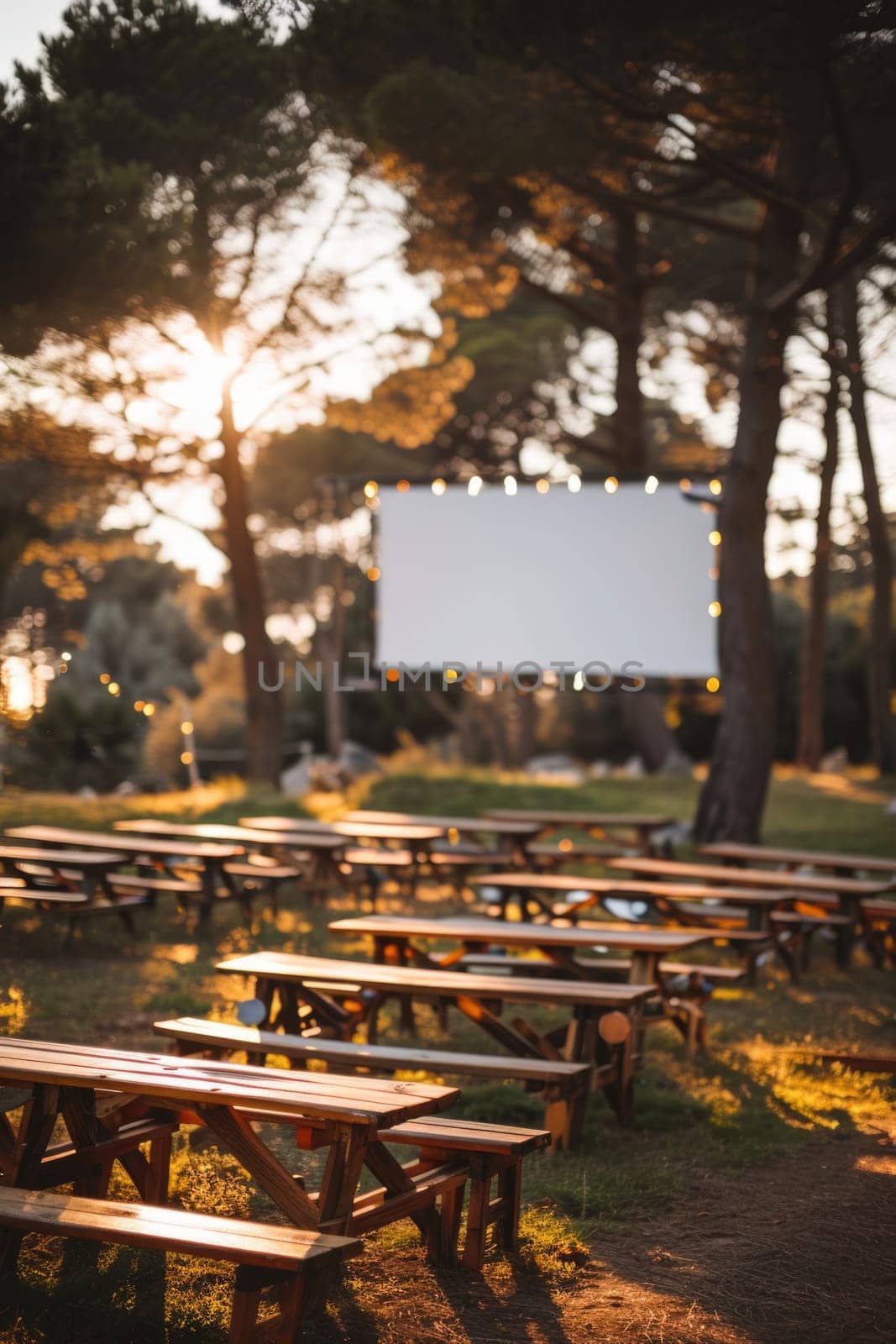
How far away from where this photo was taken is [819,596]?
17.2 m

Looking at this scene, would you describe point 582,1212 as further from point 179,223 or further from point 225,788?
point 225,788

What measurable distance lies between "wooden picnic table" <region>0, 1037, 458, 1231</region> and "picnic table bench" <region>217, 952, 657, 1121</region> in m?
1.04

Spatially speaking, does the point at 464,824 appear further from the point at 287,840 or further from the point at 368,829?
the point at 287,840

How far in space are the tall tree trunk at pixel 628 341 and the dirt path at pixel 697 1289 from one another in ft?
31.4

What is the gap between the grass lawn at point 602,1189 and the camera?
2838 mm

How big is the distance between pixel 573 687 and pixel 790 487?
931cm

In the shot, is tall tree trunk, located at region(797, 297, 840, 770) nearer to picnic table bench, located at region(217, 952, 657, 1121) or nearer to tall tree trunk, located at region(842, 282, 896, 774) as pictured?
tall tree trunk, located at region(842, 282, 896, 774)

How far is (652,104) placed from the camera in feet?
26.3

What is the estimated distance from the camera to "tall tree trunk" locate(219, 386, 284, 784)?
13.9 meters

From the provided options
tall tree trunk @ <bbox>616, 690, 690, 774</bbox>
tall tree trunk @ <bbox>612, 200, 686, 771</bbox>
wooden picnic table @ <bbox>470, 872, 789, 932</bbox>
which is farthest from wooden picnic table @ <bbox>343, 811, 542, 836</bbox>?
tall tree trunk @ <bbox>616, 690, 690, 774</bbox>

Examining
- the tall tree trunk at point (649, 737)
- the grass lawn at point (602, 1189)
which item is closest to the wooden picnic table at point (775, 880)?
the grass lawn at point (602, 1189)

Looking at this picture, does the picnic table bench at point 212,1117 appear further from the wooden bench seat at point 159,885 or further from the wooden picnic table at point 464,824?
the wooden picnic table at point 464,824

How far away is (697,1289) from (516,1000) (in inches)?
49.4

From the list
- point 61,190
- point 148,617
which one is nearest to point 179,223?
point 61,190
